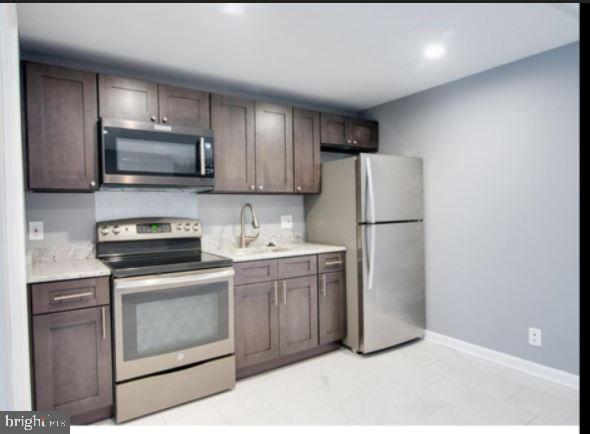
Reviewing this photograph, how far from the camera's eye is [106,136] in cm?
236

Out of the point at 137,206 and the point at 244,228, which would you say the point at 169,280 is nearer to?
the point at 137,206

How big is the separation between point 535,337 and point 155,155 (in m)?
2.99

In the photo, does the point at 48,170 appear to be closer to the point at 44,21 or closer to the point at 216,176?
the point at 44,21

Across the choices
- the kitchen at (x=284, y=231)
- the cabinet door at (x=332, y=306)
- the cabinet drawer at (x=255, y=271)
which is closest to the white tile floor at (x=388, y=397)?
the kitchen at (x=284, y=231)

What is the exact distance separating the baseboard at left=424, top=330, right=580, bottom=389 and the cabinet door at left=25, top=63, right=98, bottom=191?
3049mm

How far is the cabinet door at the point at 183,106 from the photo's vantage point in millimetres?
2629

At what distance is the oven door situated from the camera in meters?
2.18

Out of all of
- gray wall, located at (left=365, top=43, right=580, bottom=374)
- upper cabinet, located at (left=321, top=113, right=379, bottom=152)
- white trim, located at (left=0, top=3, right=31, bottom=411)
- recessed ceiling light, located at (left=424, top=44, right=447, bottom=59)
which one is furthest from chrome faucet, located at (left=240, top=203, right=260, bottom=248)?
recessed ceiling light, located at (left=424, top=44, right=447, bottom=59)

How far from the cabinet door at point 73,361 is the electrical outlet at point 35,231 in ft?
2.32

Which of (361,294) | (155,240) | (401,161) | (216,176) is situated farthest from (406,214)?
(155,240)

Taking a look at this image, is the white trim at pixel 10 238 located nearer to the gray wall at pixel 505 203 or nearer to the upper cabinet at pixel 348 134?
the upper cabinet at pixel 348 134

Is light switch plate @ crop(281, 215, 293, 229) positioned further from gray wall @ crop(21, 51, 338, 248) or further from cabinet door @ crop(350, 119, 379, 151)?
cabinet door @ crop(350, 119, 379, 151)

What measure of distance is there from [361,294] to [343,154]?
1612 mm

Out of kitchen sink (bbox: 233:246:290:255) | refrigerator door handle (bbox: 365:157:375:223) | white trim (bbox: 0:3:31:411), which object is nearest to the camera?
white trim (bbox: 0:3:31:411)
